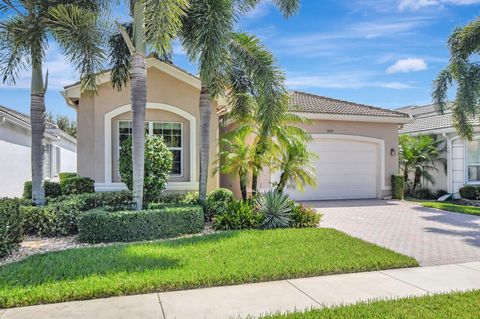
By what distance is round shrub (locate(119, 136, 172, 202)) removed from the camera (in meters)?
10.5

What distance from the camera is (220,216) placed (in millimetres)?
10219

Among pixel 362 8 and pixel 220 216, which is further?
pixel 362 8

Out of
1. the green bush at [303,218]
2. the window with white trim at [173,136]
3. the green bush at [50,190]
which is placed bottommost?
the green bush at [303,218]

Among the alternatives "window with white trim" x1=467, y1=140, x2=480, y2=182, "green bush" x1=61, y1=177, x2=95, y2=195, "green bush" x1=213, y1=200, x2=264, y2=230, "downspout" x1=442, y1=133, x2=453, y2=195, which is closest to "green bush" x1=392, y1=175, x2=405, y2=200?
"downspout" x1=442, y1=133, x2=453, y2=195

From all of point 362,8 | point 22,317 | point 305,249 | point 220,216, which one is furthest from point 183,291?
point 362,8

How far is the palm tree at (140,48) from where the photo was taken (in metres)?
7.99

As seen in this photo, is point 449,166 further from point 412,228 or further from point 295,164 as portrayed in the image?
point 295,164

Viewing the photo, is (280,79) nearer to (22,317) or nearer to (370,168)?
(22,317)

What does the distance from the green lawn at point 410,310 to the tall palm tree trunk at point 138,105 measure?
20.1ft

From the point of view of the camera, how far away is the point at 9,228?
7531mm

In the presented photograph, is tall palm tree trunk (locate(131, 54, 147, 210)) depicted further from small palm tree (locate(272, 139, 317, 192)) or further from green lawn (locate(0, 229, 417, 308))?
small palm tree (locate(272, 139, 317, 192))

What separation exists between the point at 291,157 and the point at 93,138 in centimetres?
731

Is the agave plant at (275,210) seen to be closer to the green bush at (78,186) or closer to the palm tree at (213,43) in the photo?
the palm tree at (213,43)

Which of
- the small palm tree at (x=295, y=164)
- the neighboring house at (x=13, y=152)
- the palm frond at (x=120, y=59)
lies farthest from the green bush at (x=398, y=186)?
the neighboring house at (x=13, y=152)
